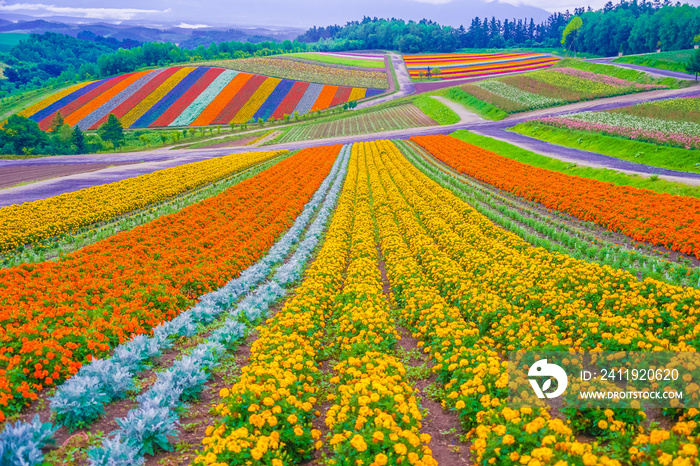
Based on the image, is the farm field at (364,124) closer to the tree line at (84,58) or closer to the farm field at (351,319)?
the farm field at (351,319)

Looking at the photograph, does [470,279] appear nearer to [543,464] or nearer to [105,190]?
[543,464]

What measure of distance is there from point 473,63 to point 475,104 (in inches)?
2558

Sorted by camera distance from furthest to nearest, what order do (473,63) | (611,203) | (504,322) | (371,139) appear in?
(473,63) < (371,139) < (611,203) < (504,322)

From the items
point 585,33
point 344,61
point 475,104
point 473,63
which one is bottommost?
point 475,104

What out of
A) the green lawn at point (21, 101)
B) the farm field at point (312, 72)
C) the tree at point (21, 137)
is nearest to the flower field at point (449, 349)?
the tree at point (21, 137)

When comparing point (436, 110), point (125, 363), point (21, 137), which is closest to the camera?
point (125, 363)

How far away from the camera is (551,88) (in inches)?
2968

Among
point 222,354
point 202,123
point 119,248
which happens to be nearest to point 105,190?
point 119,248

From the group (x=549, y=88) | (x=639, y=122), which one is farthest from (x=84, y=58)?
(x=639, y=122)

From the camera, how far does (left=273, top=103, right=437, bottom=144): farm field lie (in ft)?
224

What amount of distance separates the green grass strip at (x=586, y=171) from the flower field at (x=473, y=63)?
7570 centimetres

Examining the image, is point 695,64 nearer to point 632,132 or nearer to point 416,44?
point 632,132

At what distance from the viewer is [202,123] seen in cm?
8181

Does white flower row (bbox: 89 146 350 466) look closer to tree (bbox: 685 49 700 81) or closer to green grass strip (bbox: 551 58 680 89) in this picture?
green grass strip (bbox: 551 58 680 89)
